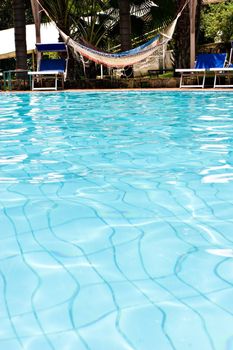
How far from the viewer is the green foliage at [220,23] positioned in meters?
19.9

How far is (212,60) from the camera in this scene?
12.1 meters

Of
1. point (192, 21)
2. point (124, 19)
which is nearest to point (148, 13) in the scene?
point (124, 19)

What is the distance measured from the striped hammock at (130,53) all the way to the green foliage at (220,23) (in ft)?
29.9

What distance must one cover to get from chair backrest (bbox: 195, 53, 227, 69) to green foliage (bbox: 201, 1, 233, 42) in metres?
8.50

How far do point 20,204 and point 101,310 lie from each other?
155 centimetres

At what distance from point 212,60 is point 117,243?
10.3 metres

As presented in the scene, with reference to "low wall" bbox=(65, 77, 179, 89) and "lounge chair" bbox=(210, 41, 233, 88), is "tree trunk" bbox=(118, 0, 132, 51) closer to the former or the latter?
"low wall" bbox=(65, 77, 179, 89)

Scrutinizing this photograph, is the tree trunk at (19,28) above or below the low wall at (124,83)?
above

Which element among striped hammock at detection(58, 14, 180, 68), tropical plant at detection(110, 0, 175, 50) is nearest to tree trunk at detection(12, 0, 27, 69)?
striped hammock at detection(58, 14, 180, 68)

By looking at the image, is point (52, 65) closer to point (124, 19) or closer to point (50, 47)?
point (50, 47)

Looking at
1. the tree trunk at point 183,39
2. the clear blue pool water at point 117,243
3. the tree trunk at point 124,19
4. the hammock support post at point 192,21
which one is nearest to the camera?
the clear blue pool water at point 117,243

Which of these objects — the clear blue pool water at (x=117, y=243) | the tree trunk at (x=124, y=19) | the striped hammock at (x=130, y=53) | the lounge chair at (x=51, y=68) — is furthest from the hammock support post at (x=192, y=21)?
the clear blue pool water at (x=117, y=243)

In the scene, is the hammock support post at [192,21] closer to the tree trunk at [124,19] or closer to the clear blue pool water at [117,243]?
the tree trunk at [124,19]

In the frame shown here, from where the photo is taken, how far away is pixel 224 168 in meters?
4.17
